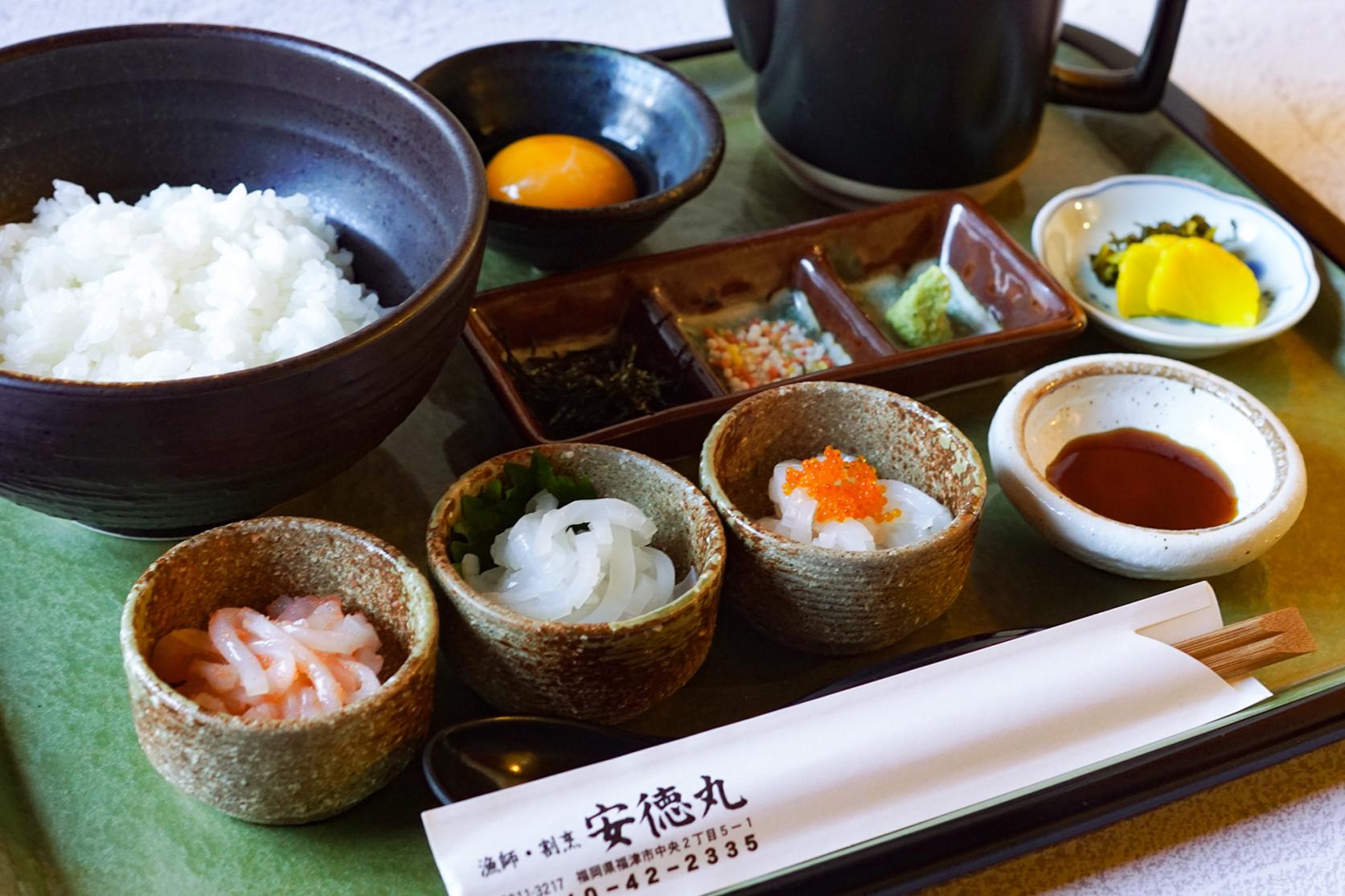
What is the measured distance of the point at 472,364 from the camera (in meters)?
1.78

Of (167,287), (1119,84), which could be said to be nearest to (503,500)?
(167,287)

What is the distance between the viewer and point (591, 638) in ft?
3.85

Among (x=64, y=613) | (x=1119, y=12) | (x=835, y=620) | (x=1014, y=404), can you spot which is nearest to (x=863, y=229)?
(x=1014, y=404)

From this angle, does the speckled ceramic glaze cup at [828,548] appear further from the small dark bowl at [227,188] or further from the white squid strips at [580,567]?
the small dark bowl at [227,188]

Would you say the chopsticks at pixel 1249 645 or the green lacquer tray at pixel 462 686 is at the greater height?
the chopsticks at pixel 1249 645

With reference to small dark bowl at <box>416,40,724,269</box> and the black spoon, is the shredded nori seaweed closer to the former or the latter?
small dark bowl at <box>416,40,724,269</box>

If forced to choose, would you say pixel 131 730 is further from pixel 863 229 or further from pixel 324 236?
pixel 863 229

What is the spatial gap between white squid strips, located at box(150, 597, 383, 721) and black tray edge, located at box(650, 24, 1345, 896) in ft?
1.40

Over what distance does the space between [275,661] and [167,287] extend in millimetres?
516

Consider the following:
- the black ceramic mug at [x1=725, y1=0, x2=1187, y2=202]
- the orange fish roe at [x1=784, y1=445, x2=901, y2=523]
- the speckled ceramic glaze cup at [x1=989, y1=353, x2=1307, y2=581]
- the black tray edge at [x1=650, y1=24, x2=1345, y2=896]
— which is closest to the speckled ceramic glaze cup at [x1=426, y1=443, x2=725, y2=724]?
the orange fish roe at [x1=784, y1=445, x2=901, y2=523]

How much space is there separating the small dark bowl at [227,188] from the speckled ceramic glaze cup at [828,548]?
1.26 ft

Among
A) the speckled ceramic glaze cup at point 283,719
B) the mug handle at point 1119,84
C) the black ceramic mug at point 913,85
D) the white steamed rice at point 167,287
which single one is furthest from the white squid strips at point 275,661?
the mug handle at point 1119,84

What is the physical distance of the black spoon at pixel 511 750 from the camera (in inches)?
46.1

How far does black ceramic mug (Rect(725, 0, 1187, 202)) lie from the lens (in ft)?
6.04
